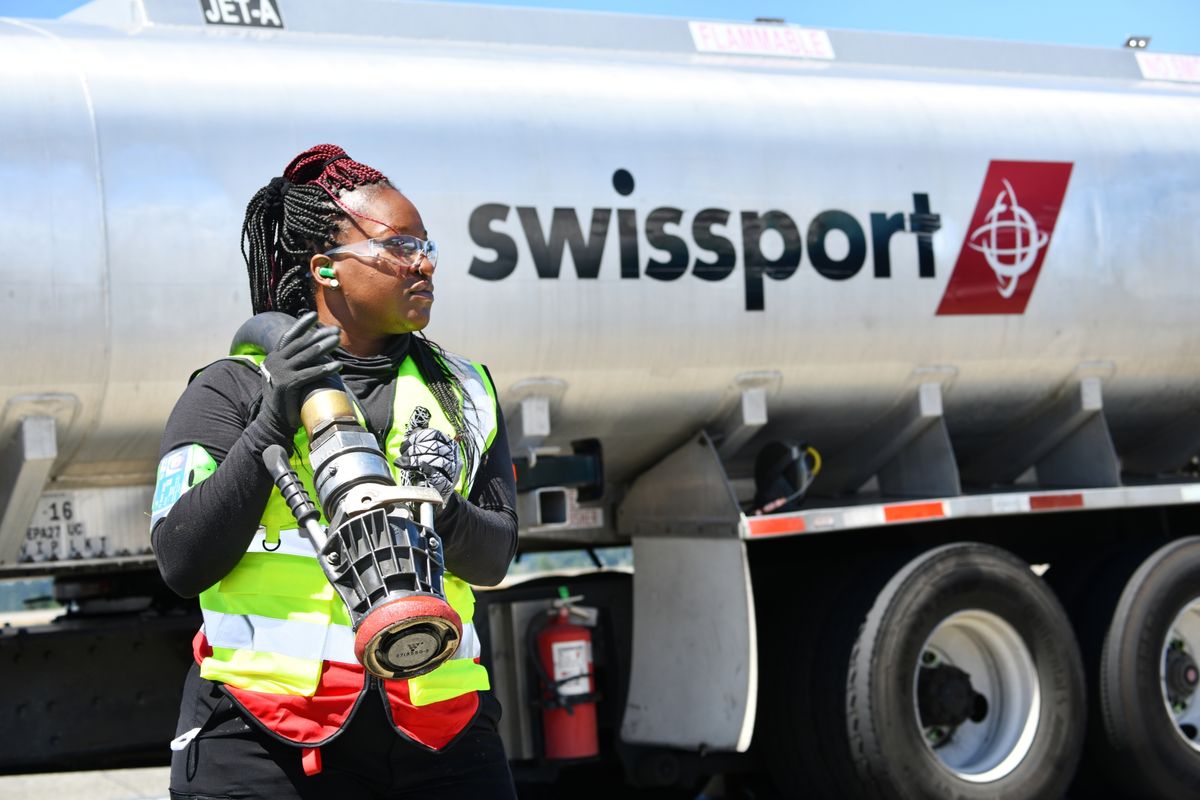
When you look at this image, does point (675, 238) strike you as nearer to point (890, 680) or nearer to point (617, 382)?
point (617, 382)

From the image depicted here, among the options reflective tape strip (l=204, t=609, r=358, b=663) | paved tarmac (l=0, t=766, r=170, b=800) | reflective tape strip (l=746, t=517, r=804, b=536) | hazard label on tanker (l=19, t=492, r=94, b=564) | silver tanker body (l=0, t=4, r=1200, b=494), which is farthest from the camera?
paved tarmac (l=0, t=766, r=170, b=800)

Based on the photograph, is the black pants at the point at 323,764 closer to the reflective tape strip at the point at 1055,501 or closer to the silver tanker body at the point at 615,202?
the silver tanker body at the point at 615,202

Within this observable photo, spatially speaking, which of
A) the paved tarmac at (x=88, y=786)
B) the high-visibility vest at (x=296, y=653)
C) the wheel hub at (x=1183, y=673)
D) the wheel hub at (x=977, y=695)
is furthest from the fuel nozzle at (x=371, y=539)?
the paved tarmac at (x=88, y=786)

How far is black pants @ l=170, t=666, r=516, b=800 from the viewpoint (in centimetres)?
236

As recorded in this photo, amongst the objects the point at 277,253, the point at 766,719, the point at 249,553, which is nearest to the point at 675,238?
the point at 766,719

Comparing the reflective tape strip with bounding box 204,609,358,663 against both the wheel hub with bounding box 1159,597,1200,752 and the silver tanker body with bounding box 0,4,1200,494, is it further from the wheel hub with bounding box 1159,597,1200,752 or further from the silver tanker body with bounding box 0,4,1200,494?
the wheel hub with bounding box 1159,597,1200,752

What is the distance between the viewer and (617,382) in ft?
18.2

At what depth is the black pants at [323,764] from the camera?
7.73 feet

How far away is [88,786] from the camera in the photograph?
8281mm

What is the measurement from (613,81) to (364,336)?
3.28 meters

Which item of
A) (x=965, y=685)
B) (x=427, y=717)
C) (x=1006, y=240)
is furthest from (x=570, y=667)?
(x=427, y=717)

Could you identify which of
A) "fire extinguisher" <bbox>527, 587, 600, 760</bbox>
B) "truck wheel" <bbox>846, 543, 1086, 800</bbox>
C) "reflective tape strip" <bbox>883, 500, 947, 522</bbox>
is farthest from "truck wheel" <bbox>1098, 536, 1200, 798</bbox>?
"fire extinguisher" <bbox>527, 587, 600, 760</bbox>

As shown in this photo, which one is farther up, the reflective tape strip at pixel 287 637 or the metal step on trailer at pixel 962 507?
the reflective tape strip at pixel 287 637

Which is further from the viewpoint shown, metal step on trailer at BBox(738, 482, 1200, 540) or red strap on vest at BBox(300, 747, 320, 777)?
metal step on trailer at BBox(738, 482, 1200, 540)
